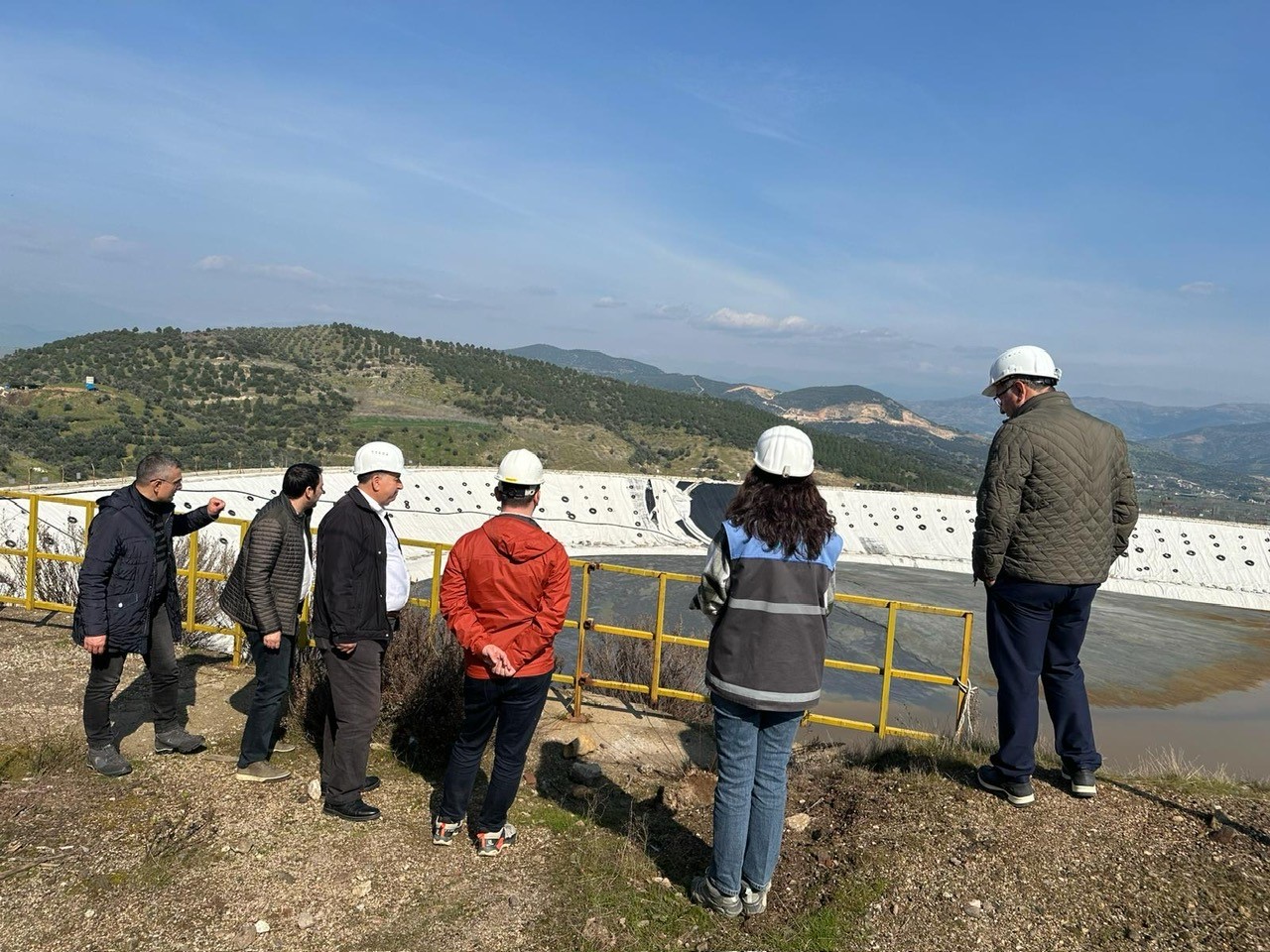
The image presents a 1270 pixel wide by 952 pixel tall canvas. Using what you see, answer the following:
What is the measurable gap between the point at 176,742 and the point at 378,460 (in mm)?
2435

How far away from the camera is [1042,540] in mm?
3932

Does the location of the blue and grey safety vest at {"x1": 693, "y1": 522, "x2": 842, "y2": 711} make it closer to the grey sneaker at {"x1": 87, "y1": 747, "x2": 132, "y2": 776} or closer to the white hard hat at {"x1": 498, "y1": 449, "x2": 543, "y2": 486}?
the white hard hat at {"x1": 498, "y1": 449, "x2": 543, "y2": 486}

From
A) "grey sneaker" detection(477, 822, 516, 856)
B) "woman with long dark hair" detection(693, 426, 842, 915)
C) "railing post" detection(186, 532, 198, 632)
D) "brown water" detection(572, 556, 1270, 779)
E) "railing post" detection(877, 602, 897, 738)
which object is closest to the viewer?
"woman with long dark hair" detection(693, 426, 842, 915)

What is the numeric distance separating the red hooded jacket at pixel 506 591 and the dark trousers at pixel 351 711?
769 millimetres

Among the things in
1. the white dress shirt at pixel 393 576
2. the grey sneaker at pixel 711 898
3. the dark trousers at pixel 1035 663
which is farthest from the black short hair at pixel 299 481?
the dark trousers at pixel 1035 663

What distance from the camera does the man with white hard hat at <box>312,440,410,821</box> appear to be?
12.8ft

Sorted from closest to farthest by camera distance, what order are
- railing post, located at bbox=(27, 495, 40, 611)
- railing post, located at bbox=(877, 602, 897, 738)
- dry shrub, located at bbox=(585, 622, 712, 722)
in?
1. railing post, located at bbox=(877, 602, 897, 738)
2. railing post, located at bbox=(27, 495, 40, 611)
3. dry shrub, located at bbox=(585, 622, 712, 722)

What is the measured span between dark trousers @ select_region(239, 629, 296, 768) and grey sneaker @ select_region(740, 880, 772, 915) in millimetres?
2779

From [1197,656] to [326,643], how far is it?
101 ft

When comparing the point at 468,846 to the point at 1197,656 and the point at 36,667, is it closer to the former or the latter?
the point at 36,667

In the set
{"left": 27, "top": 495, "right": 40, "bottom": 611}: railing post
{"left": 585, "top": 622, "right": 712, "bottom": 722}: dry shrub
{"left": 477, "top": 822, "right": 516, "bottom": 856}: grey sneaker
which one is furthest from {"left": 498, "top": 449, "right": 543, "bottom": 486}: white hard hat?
{"left": 27, "top": 495, "right": 40, "bottom": 611}: railing post

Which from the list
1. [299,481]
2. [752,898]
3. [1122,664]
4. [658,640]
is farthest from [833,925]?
[1122,664]

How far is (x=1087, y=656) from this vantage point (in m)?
25.2

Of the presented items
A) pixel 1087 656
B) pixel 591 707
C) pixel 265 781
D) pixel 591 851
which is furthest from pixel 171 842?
pixel 1087 656
